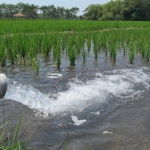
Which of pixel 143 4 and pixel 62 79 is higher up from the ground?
pixel 143 4

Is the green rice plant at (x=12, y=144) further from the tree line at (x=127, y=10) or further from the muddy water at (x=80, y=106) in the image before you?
→ the tree line at (x=127, y=10)

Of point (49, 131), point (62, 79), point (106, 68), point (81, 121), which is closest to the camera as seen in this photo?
point (49, 131)

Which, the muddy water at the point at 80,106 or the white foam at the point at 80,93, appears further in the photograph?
the white foam at the point at 80,93

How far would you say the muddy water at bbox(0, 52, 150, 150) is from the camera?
2.60m

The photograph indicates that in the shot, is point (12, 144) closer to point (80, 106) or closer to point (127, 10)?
point (80, 106)

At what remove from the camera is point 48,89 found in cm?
425

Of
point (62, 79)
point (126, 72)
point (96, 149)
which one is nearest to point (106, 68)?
point (126, 72)

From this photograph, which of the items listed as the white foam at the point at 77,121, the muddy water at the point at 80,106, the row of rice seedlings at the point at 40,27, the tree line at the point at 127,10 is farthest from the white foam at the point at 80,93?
the tree line at the point at 127,10

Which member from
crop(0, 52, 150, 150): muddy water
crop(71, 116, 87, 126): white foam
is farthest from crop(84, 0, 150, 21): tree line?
crop(71, 116, 87, 126): white foam

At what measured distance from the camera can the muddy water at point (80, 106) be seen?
2.60m

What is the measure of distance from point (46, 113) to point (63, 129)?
496 mm

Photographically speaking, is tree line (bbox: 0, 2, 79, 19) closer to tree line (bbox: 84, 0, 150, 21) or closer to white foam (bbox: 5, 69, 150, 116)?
tree line (bbox: 84, 0, 150, 21)

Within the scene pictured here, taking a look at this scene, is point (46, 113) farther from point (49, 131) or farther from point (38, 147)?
point (38, 147)

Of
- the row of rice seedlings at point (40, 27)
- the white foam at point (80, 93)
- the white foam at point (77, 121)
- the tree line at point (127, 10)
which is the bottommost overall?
the white foam at point (77, 121)
